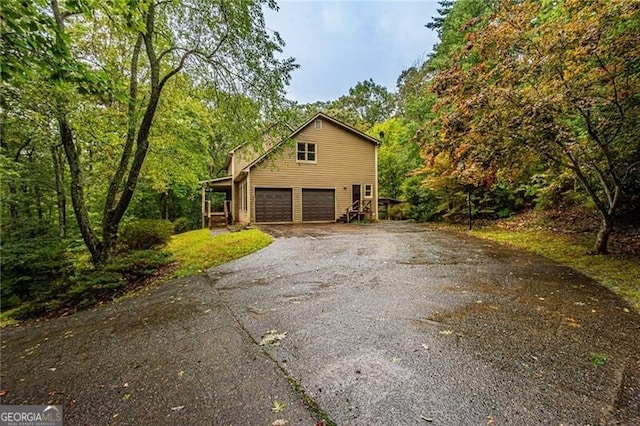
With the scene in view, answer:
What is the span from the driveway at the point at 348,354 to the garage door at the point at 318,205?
11684 mm

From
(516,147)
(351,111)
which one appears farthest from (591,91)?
(351,111)

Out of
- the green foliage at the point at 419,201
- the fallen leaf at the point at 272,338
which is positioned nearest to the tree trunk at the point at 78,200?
the fallen leaf at the point at 272,338

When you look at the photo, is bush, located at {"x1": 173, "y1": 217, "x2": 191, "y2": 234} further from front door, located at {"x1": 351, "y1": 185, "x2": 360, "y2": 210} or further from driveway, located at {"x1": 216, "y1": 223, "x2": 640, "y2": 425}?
driveway, located at {"x1": 216, "y1": 223, "x2": 640, "y2": 425}

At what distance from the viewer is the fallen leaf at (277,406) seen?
82.8 inches

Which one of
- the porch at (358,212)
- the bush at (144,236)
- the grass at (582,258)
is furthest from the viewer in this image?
the porch at (358,212)

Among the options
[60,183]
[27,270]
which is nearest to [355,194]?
[60,183]

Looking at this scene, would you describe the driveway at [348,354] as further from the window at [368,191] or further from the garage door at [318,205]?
the window at [368,191]

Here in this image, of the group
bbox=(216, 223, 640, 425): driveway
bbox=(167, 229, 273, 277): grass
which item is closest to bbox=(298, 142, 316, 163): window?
bbox=(167, 229, 273, 277): grass

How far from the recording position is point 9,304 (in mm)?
6848

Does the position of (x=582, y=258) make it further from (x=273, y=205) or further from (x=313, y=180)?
(x=273, y=205)

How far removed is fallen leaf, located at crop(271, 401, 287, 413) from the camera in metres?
2.10

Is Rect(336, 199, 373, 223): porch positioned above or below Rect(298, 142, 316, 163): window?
below

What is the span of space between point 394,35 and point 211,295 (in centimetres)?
2356

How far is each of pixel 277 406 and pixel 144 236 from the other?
9282 millimetres
